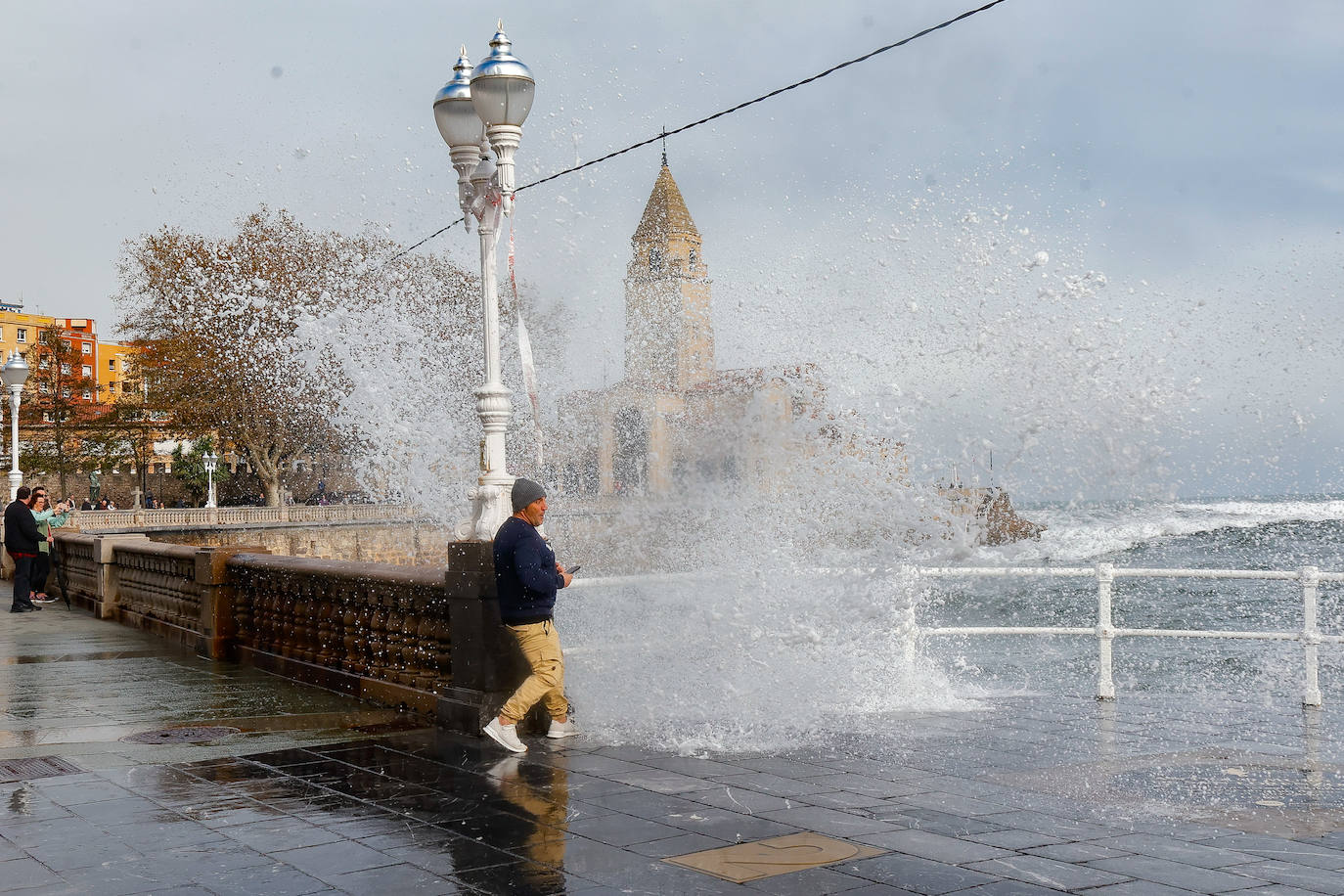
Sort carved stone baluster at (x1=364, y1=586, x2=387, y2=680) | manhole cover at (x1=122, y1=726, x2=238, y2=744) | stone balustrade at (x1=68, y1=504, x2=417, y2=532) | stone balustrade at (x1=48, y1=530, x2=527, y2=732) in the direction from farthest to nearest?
stone balustrade at (x1=68, y1=504, x2=417, y2=532), carved stone baluster at (x1=364, y1=586, x2=387, y2=680), manhole cover at (x1=122, y1=726, x2=238, y2=744), stone balustrade at (x1=48, y1=530, x2=527, y2=732)

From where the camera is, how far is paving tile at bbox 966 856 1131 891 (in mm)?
4609

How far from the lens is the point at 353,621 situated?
991 centimetres

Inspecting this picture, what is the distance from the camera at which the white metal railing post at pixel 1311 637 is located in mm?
8945

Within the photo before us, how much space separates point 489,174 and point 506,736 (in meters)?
4.17

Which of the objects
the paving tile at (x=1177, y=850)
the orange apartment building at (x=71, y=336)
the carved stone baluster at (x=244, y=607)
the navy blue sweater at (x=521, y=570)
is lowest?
the paving tile at (x=1177, y=850)

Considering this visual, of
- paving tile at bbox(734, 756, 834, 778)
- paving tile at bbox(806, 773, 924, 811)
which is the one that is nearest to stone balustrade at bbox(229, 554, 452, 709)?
paving tile at bbox(734, 756, 834, 778)

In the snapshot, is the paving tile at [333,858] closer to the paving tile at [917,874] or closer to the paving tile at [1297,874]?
the paving tile at [917,874]

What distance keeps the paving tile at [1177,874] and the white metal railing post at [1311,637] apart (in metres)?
4.74

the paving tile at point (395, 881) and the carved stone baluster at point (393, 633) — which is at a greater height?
the carved stone baluster at point (393, 633)

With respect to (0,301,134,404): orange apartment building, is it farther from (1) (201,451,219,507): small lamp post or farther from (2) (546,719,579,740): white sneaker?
(2) (546,719,579,740): white sneaker

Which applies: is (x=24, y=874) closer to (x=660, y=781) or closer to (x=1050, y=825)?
(x=660, y=781)

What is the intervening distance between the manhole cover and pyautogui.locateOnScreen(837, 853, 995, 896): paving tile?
4.91m

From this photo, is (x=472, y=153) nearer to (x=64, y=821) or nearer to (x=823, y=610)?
(x=823, y=610)

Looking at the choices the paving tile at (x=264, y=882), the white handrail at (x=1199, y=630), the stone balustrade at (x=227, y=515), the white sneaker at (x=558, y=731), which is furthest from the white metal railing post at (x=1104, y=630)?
the stone balustrade at (x=227, y=515)
